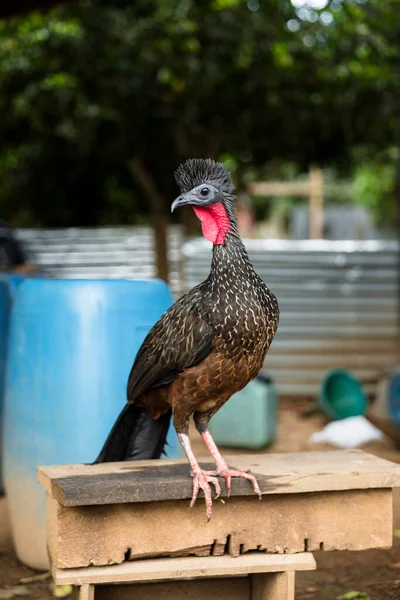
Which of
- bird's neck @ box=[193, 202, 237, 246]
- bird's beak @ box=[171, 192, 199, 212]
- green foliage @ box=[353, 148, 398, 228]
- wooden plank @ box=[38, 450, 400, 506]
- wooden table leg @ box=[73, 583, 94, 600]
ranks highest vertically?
green foliage @ box=[353, 148, 398, 228]

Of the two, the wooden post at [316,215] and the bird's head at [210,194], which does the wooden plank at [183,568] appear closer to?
the bird's head at [210,194]

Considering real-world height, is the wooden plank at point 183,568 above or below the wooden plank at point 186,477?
below

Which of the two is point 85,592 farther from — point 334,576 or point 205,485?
point 334,576

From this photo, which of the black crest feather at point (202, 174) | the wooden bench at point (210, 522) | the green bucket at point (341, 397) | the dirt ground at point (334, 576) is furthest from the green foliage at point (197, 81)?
the wooden bench at point (210, 522)

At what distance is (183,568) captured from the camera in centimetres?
244

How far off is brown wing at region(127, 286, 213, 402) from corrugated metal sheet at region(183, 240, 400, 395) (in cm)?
529

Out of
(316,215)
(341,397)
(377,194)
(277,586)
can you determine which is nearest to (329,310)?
(341,397)

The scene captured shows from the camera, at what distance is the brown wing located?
238 cm

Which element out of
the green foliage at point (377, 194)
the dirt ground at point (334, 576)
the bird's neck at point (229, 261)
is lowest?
the dirt ground at point (334, 576)

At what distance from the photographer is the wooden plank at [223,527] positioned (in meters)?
2.38

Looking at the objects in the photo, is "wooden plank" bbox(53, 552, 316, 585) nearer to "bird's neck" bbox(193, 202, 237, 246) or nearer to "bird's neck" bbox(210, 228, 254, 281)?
"bird's neck" bbox(210, 228, 254, 281)

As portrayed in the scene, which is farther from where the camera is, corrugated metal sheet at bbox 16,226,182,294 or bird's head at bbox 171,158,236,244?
corrugated metal sheet at bbox 16,226,182,294

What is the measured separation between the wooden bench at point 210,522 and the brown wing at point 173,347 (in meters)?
0.29

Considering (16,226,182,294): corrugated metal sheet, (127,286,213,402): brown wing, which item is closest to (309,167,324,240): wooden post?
(16,226,182,294): corrugated metal sheet
